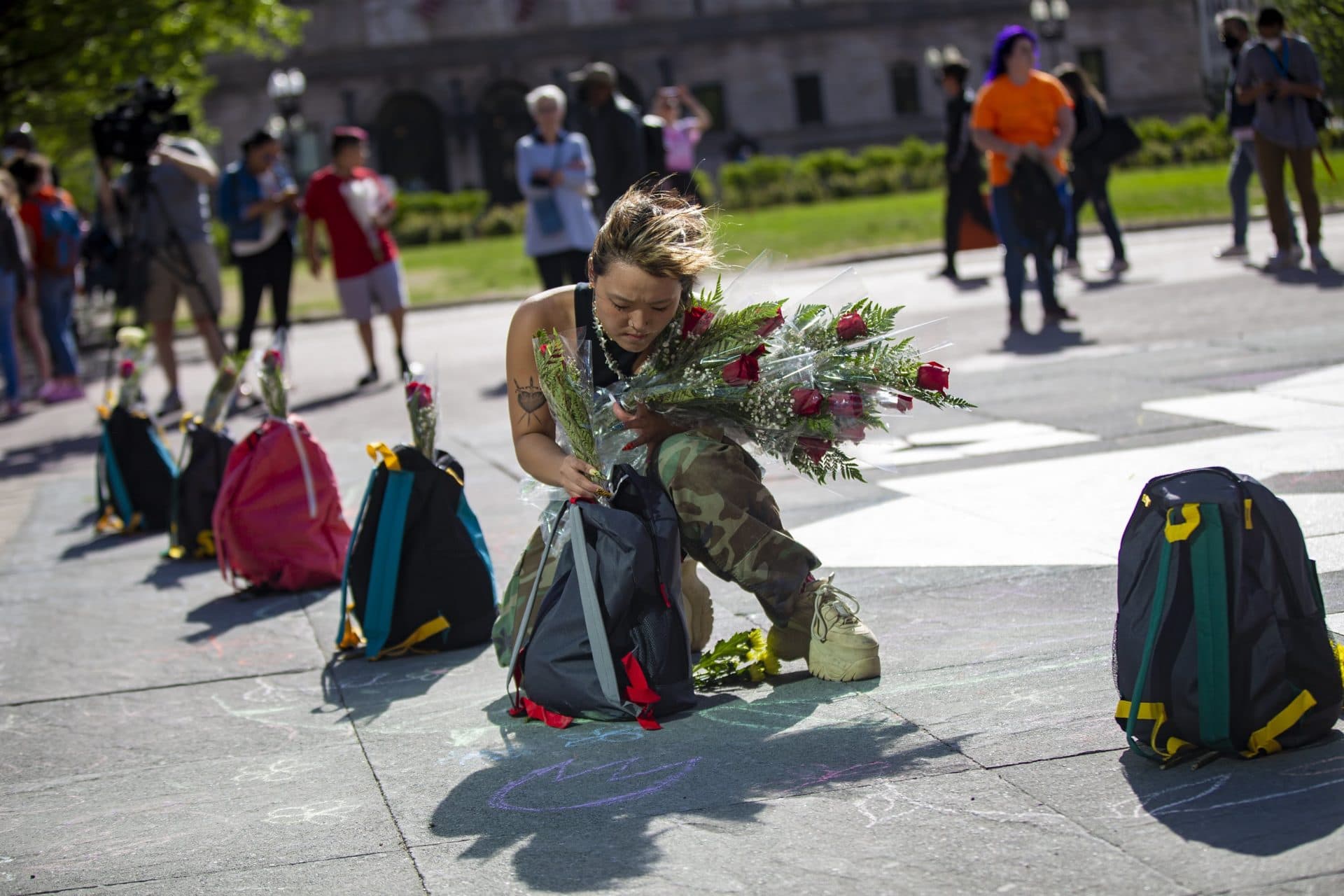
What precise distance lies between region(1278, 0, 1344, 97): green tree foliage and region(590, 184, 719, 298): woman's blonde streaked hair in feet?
17.1

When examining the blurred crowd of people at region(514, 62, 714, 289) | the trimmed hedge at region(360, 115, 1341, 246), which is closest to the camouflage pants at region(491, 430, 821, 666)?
the blurred crowd of people at region(514, 62, 714, 289)

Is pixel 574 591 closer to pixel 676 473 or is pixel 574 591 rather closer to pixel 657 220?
pixel 676 473

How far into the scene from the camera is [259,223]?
1187 centimetres

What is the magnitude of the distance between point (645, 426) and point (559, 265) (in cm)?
822

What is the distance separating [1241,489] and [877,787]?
95cm

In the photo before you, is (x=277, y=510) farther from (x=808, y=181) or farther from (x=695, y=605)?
(x=808, y=181)

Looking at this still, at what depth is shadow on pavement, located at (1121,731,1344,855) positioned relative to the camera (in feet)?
9.51

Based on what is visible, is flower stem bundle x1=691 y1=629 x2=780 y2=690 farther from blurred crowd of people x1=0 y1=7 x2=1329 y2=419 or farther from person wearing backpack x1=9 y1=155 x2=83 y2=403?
person wearing backpack x1=9 y1=155 x2=83 y2=403

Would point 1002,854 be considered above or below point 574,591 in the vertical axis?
below

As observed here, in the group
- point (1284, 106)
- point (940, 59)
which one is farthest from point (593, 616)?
point (940, 59)

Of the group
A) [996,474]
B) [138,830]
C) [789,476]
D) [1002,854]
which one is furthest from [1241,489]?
[789,476]

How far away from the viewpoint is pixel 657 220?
393 centimetres

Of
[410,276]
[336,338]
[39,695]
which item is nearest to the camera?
[39,695]

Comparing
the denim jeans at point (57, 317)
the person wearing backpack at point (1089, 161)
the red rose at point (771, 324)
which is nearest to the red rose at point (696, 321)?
the red rose at point (771, 324)
